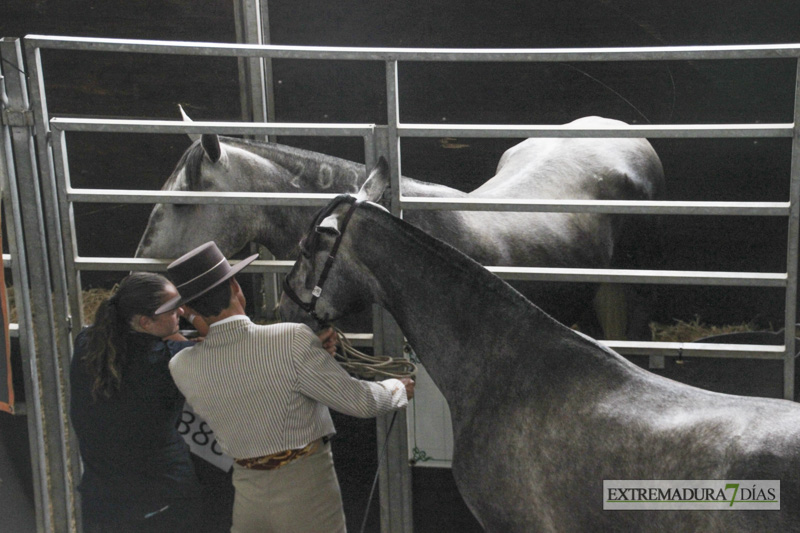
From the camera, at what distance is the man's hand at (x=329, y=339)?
2734 millimetres

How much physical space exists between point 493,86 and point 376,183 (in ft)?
6.89

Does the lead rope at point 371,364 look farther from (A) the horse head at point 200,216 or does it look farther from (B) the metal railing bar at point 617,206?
(A) the horse head at point 200,216

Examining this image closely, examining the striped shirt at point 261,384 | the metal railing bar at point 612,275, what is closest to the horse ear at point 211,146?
the metal railing bar at point 612,275

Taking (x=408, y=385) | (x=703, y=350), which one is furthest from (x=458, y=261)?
(x=703, y=350)

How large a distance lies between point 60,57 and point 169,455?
3147 millimetres

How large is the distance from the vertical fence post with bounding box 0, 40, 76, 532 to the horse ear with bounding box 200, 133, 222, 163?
0.56 meters

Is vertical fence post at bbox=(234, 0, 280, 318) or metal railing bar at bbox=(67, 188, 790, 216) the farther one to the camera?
vertical fence post at bbox=(234, 0, 280, 318)

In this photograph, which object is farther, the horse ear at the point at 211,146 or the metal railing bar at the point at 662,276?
the horse ear at the point at 211,146

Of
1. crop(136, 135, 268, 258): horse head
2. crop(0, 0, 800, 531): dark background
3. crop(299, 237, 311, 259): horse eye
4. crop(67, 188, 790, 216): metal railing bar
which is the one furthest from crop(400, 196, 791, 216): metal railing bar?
crop(0, 0, 800, 531): dark background

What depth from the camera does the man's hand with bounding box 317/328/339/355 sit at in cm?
273

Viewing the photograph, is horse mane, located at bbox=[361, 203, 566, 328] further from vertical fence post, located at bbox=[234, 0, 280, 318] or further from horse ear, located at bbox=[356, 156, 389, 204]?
vertical fence post, located at bbox=[234, 0, 280, 318]

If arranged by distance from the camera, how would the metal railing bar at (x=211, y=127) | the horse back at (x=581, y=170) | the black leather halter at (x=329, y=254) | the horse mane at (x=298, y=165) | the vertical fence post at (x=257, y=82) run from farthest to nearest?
the vertical fence post at (x=257, y=82), the horse back at (x=581, y=170), the horse mane at (x=298, y=165), the metal railing bar at (x=211, y=127), the black leather halter at (x=329, y=254)

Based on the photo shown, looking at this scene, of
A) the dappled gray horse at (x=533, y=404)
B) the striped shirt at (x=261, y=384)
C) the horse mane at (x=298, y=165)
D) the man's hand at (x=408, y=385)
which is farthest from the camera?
the horse mane at (x=298, y=165)

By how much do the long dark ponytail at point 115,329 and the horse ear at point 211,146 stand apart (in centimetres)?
77
